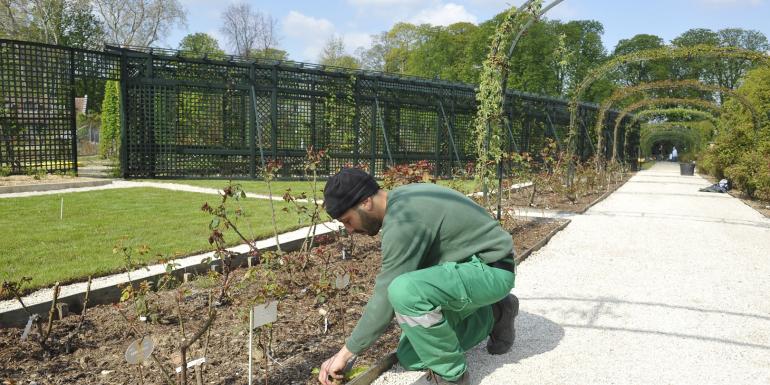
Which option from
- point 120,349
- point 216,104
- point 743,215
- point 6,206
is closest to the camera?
point 120,349

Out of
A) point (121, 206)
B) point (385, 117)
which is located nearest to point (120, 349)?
point (121, 206)

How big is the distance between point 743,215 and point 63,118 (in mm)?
15005

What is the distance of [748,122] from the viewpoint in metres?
15.5

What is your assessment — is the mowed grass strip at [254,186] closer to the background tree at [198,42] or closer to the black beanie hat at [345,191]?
the black beanie hat at [345,191]

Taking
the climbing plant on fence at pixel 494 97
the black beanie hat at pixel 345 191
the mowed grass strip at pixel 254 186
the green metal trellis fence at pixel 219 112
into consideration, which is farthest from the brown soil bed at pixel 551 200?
the black beanie hat at pixel 345 191

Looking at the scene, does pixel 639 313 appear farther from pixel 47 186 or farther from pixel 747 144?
pixel 747 144

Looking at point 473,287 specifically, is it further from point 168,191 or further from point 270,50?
point 270,50

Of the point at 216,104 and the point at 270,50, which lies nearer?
the point at 216,104

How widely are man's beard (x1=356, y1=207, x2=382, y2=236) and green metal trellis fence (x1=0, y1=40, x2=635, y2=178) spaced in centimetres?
991

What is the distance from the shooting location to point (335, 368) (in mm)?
2432

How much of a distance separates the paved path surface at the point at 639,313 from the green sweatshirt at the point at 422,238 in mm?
566

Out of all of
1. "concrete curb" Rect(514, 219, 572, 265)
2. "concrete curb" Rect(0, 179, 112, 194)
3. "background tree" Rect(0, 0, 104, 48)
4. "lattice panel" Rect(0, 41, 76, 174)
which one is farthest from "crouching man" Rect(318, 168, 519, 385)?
"background tree" Rect(0, 0, 104, 48)

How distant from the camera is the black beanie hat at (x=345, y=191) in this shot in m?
2.39

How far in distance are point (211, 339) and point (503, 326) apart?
1.71m
